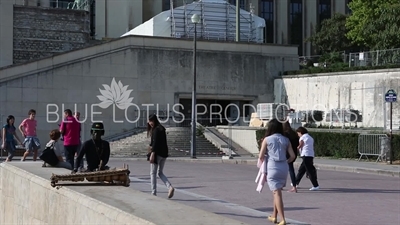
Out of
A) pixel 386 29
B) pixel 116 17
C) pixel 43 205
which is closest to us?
pixel 43 205

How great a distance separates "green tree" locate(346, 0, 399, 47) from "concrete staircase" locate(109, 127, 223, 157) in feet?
65.9

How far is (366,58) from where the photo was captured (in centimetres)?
4091

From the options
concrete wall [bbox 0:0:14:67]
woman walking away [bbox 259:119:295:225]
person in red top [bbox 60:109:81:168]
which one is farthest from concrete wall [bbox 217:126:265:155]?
woman walking away [bbox 259:119:295:225]

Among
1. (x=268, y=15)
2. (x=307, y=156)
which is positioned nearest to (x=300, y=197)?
(x=307, y=156)

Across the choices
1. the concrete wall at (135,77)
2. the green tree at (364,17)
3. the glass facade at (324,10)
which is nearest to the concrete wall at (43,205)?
the concrete wall at (135,77)

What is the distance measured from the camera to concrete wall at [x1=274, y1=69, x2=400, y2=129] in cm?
3738

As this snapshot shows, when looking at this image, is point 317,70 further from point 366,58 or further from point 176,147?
point 176,147

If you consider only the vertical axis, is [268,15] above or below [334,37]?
above

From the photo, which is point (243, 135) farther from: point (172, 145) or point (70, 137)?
point (70, 137)

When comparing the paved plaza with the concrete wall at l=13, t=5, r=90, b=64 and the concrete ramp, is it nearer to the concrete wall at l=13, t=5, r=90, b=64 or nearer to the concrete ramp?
the concrete ramp

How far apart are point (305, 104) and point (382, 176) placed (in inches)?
748

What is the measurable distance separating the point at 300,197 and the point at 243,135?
21622 millimetres

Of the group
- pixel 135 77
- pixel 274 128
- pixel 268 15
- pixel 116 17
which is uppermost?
pixel 268 15

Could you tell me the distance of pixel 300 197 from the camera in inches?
637
